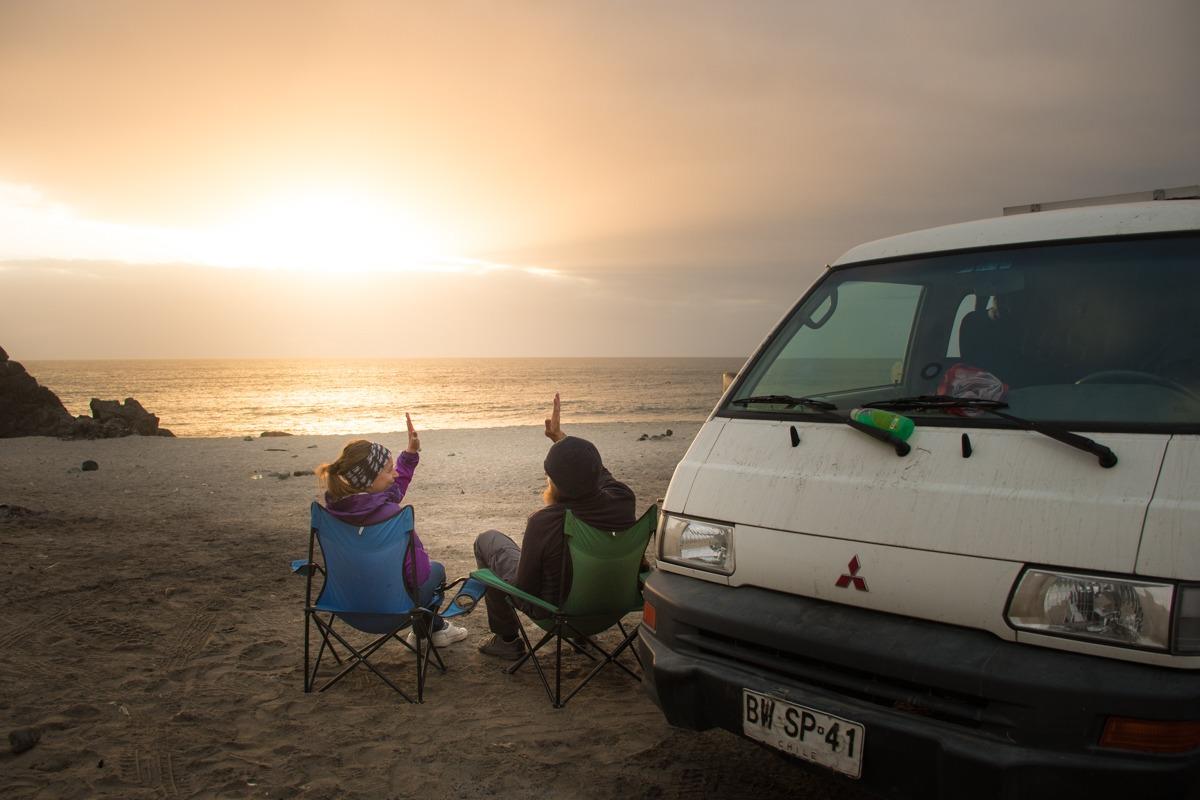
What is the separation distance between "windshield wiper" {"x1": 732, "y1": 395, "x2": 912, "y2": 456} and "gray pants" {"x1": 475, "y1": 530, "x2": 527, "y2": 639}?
6.73ft

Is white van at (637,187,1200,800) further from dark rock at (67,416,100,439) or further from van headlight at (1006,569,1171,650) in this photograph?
dark rock at (67,416,100,439)

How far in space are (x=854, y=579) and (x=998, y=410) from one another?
0.79 metres

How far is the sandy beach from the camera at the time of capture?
342 cm

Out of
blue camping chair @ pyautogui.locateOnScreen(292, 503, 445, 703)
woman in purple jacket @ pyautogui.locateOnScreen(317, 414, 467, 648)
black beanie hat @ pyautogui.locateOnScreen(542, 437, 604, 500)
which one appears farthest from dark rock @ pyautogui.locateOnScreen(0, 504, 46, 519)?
black beanie hat @ pyautogui.locateOnScreen(542, 437, 604, 500)

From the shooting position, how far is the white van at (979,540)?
6.89 feet

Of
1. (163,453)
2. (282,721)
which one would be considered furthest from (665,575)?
(163,453)

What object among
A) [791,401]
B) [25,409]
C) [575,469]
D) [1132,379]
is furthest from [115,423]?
[1132,379]

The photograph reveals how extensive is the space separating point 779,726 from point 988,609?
76 cm

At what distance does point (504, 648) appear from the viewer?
4.98m

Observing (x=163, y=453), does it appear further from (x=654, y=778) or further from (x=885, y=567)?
(x=885, y=567)

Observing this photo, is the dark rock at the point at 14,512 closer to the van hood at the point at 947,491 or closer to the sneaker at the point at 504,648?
the sneaker at the point at 504,648

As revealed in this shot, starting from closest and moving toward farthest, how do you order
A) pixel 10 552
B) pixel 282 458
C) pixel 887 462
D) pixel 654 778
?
pixel 887 462 → pixel 654 778 → pixel 10 552 → pixel 282 458

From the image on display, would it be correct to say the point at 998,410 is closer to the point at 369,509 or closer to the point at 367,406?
the point at 369,509

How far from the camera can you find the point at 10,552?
7.40 metres
